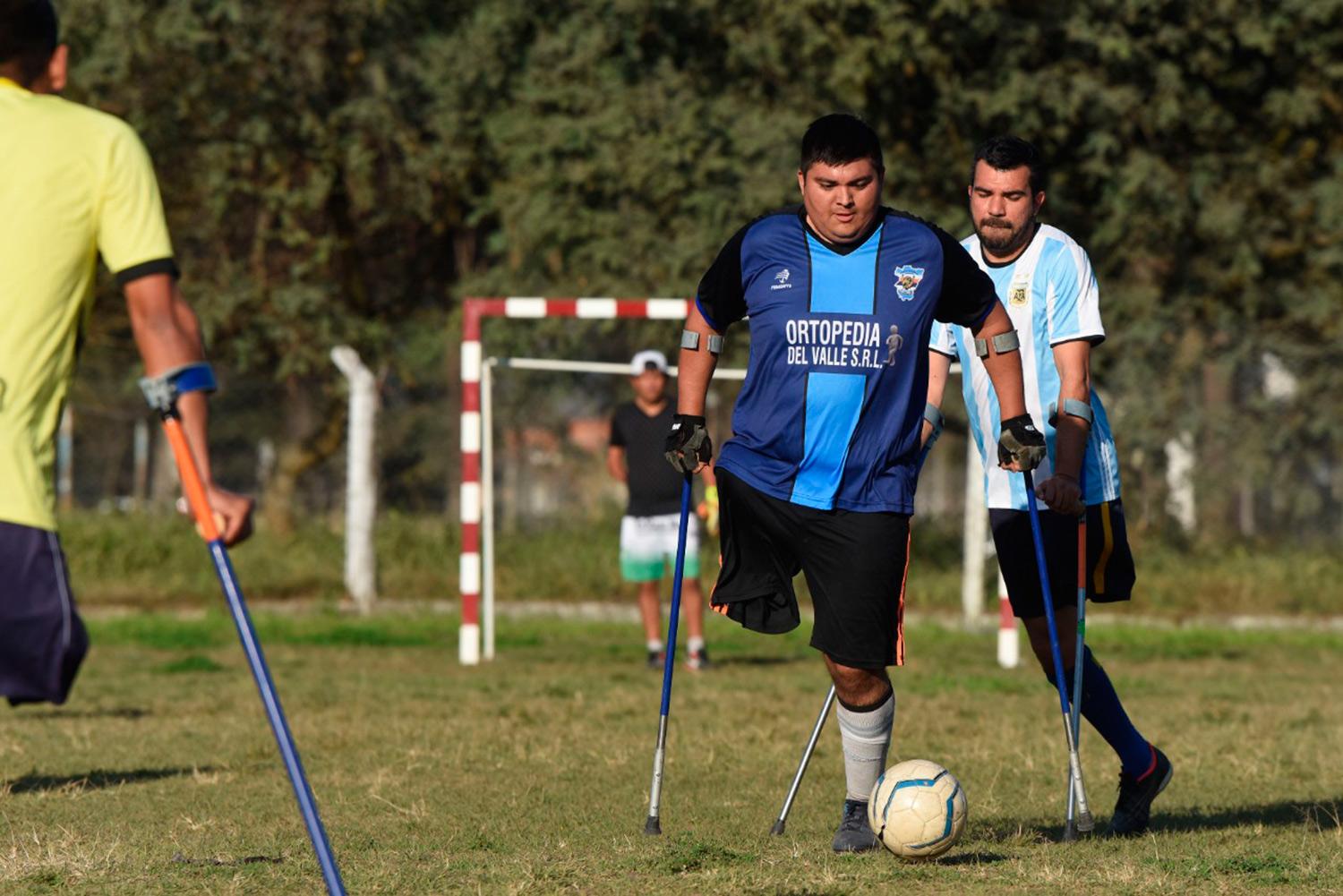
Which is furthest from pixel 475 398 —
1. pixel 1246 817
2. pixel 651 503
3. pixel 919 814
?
pixel 919 814

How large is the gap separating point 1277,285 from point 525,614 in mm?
8794

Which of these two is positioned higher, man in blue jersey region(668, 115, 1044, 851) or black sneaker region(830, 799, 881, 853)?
man in blue jersey region(668, 115, 1044, 851)

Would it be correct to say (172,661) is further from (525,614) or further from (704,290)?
(704,290)

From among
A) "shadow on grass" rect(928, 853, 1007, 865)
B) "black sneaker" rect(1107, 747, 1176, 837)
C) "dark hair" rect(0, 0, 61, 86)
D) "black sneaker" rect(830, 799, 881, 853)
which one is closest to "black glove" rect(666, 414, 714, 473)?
"black sneaker" rect(830, 799, 881, 853)

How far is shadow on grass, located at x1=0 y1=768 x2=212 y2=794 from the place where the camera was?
744 cm

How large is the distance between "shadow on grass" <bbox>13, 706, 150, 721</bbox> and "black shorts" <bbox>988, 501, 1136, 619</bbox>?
5335mm

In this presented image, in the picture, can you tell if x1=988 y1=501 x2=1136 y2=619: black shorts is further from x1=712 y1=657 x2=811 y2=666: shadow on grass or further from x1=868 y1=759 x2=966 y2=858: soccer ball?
x1=712 y1=657 x2=811 y2=666: shadow on grass

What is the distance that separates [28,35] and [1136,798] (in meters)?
4.37

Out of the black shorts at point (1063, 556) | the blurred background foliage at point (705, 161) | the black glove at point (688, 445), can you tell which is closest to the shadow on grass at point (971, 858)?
the black shorts at point (1063, 556)

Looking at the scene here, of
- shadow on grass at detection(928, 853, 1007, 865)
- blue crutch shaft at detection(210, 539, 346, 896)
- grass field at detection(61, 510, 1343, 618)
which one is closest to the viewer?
blue crutch shaft at detection(210, 539, 346, 896)

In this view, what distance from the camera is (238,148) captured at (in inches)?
861

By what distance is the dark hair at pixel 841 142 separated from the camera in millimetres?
5602

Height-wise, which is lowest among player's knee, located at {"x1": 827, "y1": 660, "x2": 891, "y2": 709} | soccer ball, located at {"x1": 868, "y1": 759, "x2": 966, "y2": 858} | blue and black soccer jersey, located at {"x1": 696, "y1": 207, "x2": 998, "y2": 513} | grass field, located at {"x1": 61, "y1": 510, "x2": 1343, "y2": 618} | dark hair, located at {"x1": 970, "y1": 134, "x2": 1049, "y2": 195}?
grass field, located at {"x1": 61, "y1": 510, "x2": 1343, "y2": 618}

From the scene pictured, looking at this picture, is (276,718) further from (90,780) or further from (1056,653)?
(90,780)
